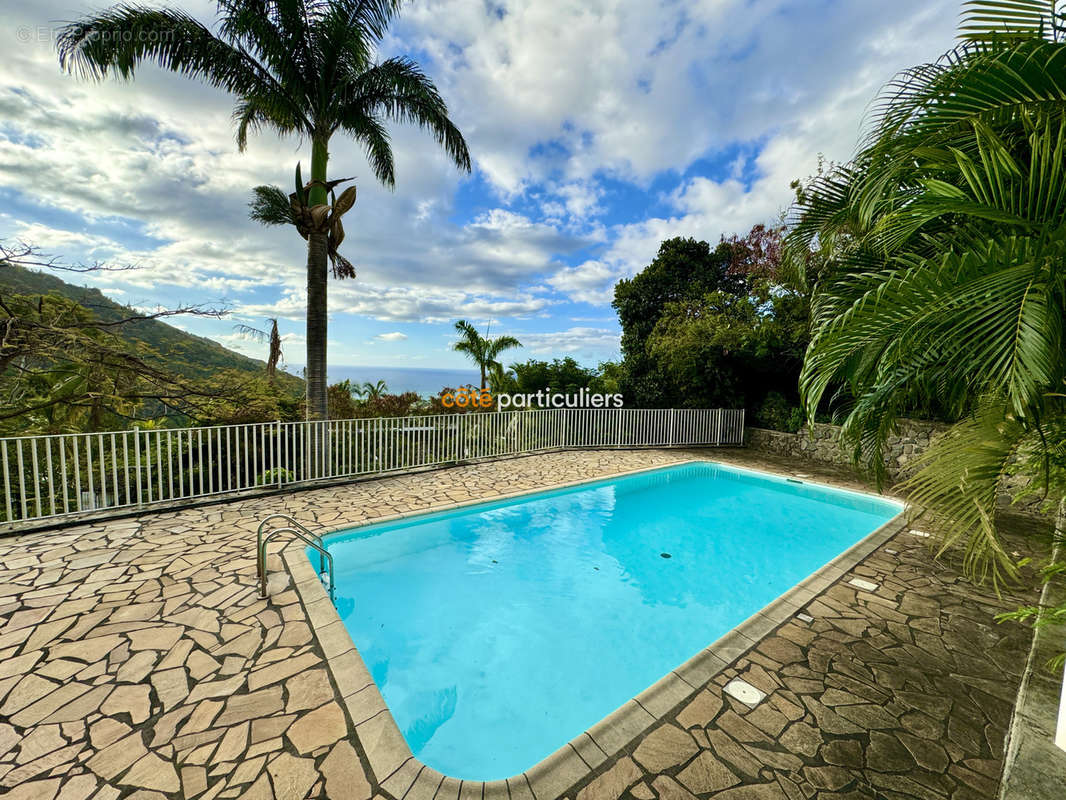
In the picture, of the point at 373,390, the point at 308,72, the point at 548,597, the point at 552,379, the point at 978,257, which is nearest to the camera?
the point at 978,257

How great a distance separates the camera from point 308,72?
238 inches

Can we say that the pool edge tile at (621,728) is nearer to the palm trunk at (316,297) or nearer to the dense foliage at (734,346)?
the palm trunk at (316,297)

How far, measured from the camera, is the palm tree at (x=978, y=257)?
154cm

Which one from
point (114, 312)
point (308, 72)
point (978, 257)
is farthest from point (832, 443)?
point (114, 312)

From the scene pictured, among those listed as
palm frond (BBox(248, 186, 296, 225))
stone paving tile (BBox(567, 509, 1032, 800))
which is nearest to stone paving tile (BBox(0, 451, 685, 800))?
stone paving tile (BBox(567, 509, 1032, 800))

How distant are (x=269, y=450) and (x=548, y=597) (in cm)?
477

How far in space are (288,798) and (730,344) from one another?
12.0m

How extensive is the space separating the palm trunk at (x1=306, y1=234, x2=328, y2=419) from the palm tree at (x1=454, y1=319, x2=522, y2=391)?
21.4ft

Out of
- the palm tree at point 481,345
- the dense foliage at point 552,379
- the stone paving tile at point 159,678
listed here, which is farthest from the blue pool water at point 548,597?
the palm tree at point 481,345

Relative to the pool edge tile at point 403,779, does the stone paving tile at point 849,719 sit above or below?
below

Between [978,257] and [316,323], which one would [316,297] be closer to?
[316,323]

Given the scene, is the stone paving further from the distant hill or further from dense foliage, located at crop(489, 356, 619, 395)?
dense foliage, located at crop(489, 356, 619, 395)

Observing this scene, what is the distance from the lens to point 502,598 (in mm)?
4168

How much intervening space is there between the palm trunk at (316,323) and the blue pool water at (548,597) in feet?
9.51
